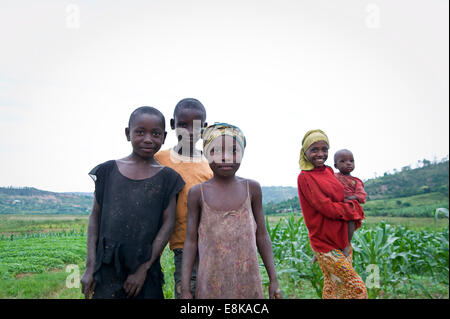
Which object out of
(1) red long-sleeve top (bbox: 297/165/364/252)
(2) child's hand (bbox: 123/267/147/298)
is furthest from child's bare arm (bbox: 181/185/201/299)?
(1) red long-sleeve top (bbox: 297/165/364/252)

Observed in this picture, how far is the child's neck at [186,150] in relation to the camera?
220 centimetres

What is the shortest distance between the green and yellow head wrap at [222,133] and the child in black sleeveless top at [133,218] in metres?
0.34

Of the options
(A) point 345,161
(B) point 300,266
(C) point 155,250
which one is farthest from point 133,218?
(B) point 300,266

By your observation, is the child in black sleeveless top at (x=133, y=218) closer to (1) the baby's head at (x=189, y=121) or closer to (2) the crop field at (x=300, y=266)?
(1) the baby's head at (x=189, y=121)

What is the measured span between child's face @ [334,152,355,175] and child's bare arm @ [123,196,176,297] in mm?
1725

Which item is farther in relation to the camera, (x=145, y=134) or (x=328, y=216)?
(x=328, y=216)

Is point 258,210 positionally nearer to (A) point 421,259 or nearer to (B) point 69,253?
(A) point 421,259

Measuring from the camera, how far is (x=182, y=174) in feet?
6.97

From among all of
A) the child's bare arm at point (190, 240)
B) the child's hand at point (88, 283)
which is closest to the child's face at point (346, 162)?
the child's bare arm at point (190, 240)

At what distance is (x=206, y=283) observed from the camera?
5.52 feet

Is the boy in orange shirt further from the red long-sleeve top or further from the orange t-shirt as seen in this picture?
the red long-sleeve top

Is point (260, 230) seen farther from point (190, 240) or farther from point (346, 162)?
point (346, 162)

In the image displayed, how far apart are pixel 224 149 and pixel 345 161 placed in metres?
1.54

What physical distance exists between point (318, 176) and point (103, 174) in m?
1.76
